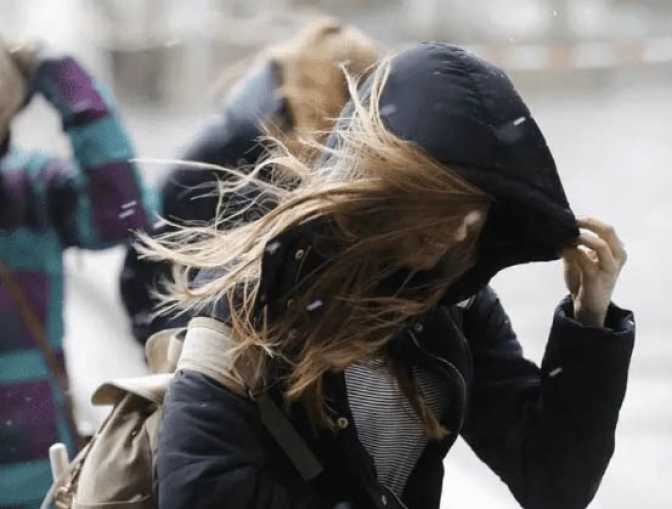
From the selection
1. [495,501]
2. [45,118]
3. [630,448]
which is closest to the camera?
[45,118]

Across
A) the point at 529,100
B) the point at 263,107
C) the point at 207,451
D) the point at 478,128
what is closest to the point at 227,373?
the point at 207,451

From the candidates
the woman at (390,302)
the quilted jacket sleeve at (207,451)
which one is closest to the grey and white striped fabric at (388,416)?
the woman at (390,302)

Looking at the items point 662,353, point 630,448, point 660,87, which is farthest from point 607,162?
point 630,448

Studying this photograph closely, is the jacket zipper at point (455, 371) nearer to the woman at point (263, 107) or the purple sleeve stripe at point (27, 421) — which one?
the woman at point (263, 107)

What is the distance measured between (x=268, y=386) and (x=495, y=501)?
1318 mm

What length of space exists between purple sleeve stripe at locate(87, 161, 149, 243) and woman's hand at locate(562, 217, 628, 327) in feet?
2.51

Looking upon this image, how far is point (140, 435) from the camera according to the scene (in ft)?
3.18

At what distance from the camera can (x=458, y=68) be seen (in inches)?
34.4

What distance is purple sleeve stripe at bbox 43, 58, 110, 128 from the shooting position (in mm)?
1526

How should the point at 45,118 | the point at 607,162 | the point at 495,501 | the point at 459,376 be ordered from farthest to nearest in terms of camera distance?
the point at 607,162
the point at 495,501
the point at 45,118
the point at 459,376

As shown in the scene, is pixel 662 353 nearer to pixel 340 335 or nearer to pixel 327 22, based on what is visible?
pixel 327 22

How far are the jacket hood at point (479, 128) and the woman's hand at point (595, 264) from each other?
0.05 metres

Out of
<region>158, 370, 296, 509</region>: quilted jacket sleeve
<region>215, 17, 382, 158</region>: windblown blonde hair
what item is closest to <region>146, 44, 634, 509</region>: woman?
<region>158, 370, 296, 509</region>: quilted jacket sleeve

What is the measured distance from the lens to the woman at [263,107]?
1411mm
